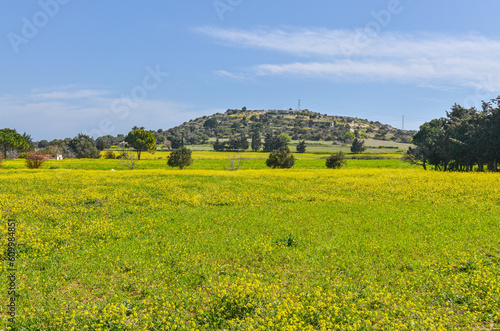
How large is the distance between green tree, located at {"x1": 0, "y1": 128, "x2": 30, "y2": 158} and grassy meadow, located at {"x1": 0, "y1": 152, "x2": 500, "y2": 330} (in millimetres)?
97326

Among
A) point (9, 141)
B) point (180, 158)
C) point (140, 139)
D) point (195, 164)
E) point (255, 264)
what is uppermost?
point (140, 139)

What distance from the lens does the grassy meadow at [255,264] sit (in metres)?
9.23

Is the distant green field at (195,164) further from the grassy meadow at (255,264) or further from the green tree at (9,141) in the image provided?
the grassy meadow at (255,264)

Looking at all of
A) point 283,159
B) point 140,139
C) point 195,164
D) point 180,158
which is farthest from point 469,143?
point 140,139

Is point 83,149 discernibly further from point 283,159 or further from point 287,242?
point 287,242

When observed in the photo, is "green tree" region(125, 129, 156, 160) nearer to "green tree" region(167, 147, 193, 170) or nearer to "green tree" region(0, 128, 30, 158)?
"green tree" region(0, 128, 30, 158)

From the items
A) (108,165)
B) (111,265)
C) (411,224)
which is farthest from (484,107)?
(108,165)

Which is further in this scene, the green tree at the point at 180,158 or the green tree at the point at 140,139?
the green tree at the point at 140,139

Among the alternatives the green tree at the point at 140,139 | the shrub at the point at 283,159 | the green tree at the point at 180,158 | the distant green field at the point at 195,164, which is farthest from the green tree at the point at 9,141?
the shrub at the point at 283,159

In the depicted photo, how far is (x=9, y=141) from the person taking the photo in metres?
103

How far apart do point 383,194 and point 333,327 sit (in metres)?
22.7

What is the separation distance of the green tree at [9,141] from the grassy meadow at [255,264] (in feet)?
319

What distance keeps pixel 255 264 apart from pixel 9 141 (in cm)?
11940

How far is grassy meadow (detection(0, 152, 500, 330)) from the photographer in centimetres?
923
